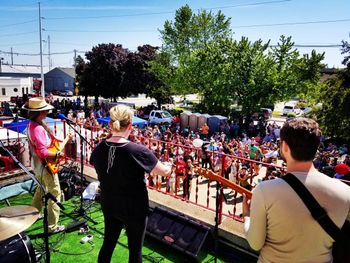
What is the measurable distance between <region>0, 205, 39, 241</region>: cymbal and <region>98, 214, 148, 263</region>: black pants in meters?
0.77

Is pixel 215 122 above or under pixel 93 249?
under

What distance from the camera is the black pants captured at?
273 centimetres

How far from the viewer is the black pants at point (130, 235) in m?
2.73

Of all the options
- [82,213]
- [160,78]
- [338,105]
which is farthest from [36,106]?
[160,78]

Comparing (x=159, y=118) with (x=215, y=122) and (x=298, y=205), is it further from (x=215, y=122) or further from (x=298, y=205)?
(x=298, y=205)

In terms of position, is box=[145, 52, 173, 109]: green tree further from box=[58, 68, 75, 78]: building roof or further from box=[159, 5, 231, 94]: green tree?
box=[58, 68, 75, 78]: building roof

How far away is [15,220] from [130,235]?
1.17 m

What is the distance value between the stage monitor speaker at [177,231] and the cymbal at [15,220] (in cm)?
193

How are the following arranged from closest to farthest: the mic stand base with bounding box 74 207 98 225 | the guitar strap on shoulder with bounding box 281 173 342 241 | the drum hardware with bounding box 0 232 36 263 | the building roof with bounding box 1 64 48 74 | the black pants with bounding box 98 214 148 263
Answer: the guitar strap on shoulder with bounding box 281 173 342 241
the black pants with bounding box 98 214 148 263
the drum hardware with bounding box 0 232 36 263
the mic stand base with bounding box 74 207 98 225
the building roof with bounding box 1 64 48 74

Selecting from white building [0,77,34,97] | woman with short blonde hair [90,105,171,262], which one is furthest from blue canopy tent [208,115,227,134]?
white building [0,77,34,97]

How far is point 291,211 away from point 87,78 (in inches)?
1611

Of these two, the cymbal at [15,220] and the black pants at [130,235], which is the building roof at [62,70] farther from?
the black pants at [130,235]

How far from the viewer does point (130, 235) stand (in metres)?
2.78

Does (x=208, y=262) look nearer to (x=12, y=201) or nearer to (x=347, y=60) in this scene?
(x=12, y=201)
